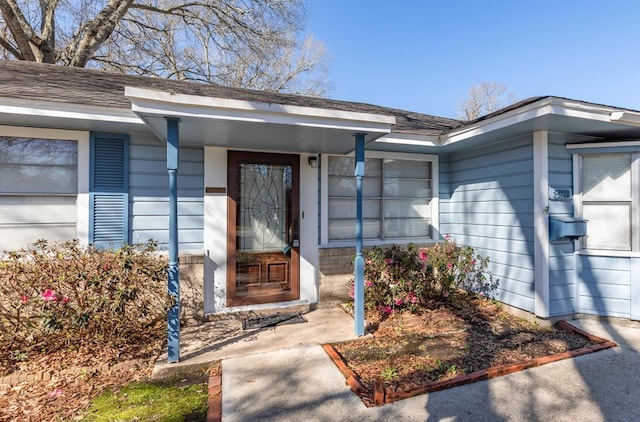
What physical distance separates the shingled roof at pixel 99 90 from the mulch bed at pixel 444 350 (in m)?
2.67

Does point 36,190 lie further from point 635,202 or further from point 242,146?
point 635,202

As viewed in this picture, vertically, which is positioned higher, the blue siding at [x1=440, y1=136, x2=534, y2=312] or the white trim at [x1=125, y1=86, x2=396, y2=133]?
the white trim at [x1=125, y1=86, x2=396, y2=133]

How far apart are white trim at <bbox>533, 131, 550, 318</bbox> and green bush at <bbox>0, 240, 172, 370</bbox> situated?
14.0 ft

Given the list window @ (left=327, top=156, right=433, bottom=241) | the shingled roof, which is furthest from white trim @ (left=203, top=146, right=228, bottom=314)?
window @ (left=327, top=156, right=433, bottom=241)

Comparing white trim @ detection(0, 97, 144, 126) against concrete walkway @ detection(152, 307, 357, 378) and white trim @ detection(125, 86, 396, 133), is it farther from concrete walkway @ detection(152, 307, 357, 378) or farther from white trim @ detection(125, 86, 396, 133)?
concrete walkway @ detection(152, 307, 357, 378)

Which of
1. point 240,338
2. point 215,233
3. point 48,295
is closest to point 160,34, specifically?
point 215,233

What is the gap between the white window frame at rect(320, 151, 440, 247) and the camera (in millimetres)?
4809

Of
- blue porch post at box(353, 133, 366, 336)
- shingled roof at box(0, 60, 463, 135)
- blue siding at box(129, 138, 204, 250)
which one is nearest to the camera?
shingled roof at box(0, 60, 463, 135)

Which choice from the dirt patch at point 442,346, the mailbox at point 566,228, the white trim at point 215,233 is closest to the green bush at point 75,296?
the white trim at point 215,233

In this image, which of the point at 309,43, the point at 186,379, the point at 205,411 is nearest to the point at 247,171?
the point at 186,379

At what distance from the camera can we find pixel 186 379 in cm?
286

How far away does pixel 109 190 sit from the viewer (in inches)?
154

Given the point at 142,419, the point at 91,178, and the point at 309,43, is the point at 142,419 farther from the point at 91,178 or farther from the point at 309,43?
the point at 309,43

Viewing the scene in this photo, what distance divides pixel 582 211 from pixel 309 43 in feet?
53.4
